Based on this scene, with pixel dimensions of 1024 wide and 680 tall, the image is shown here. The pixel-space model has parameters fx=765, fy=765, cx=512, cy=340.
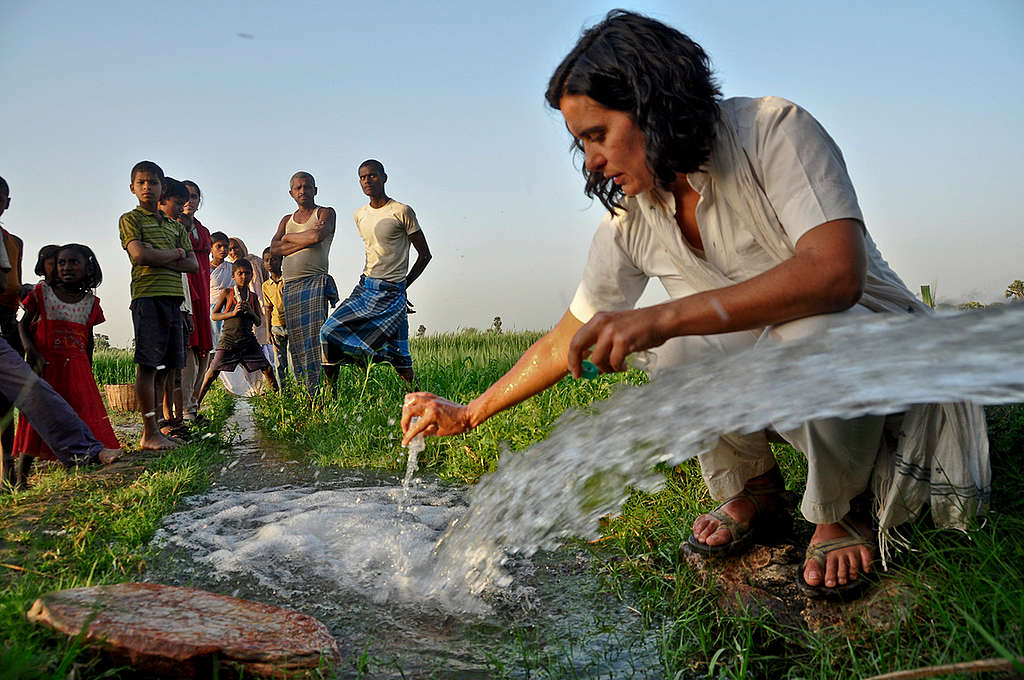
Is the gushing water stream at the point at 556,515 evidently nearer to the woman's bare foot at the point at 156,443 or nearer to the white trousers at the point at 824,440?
the white trousers at the point at 824,440

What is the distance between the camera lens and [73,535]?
2.86 metres

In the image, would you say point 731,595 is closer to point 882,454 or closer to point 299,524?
point 882,454

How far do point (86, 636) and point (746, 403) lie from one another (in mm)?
1492

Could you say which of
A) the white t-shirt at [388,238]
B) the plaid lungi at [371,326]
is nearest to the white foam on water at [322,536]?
the plaid lungi at [371,326]

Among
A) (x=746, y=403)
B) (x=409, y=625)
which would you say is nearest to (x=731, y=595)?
(x=746, y=403)

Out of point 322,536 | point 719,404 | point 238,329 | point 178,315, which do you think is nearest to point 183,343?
point 178,315

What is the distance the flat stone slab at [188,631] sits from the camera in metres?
1.58

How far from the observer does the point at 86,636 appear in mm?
1585

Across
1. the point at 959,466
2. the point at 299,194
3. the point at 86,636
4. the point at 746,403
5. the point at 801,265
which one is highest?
the point at 299,194

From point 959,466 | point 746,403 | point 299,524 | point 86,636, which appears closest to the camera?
point 86,636

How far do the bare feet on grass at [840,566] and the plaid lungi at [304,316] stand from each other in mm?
5420

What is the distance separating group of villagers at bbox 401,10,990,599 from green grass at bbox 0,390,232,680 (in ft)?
4.08

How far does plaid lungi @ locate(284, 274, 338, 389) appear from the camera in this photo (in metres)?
6.82

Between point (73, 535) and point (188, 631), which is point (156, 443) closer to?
point (73, 535)
